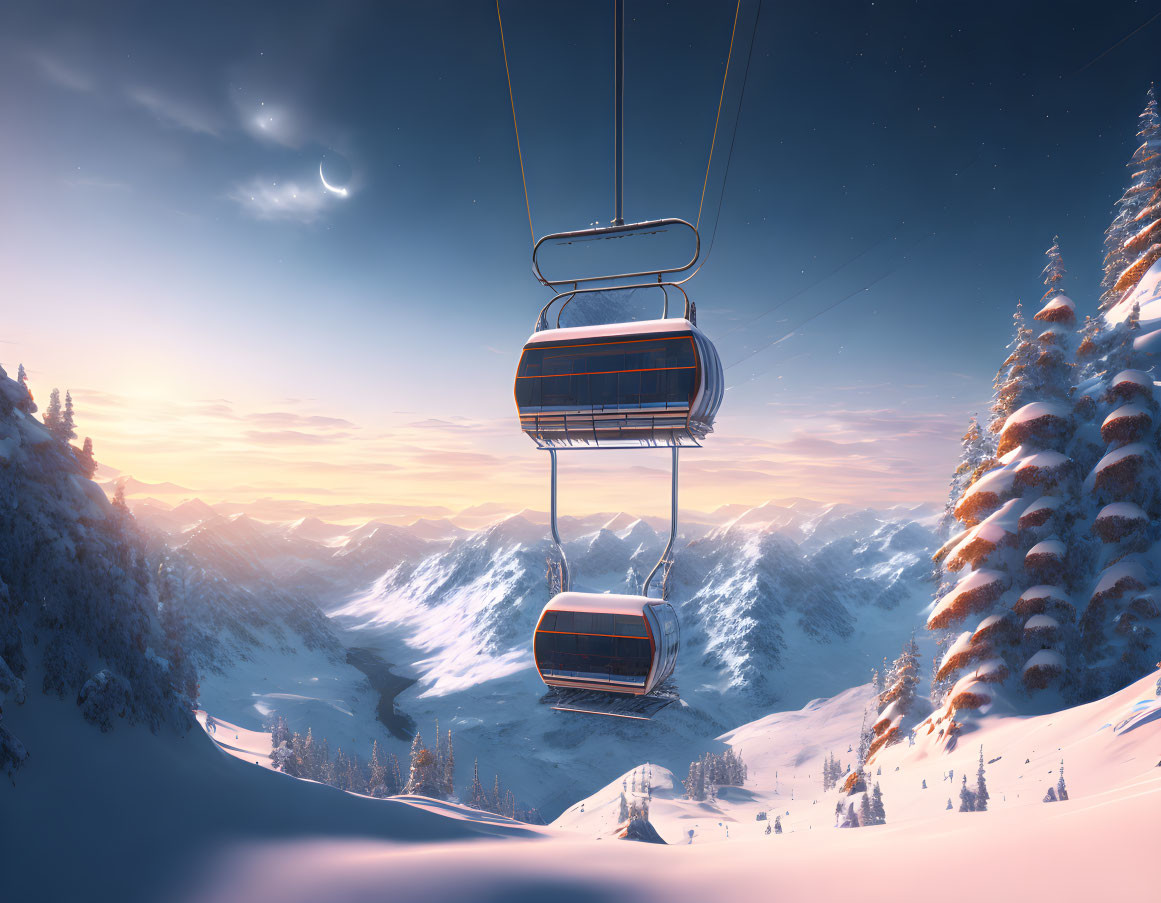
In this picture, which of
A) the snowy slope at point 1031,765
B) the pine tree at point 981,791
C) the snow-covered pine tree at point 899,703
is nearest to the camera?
the snowy slope at point 1031,765

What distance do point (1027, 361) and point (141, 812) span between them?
48.2 meters

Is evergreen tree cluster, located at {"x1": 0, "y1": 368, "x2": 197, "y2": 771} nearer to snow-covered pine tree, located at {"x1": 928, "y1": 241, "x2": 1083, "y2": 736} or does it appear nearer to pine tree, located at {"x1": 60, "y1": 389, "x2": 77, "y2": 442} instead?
pine tree, located at {"x1": 60, "y1": 389, "x2": 77, "y2": 442}

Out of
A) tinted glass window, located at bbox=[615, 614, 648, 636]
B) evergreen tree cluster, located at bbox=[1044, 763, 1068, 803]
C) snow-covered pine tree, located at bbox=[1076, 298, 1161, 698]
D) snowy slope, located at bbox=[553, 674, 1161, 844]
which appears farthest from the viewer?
snow-covered pine tree, located at bbox=[1076, 298, 1161, 698]

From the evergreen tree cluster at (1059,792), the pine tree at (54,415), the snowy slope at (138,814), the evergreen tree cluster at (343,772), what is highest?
the pine tree at (54,415)

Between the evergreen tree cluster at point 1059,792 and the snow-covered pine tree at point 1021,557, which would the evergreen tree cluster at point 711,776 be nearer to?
the snow-covered pine tree at point 1021,557

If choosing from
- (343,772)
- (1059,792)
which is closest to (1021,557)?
(1059,792)

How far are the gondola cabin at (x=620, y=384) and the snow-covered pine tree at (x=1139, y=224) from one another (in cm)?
3916

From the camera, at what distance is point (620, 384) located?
13.4 metres

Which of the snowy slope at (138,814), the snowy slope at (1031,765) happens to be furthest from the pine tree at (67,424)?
the snowy slope at (1031,765)

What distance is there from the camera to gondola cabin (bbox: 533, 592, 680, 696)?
44.1ft

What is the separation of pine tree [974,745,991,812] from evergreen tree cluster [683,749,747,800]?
101324mm

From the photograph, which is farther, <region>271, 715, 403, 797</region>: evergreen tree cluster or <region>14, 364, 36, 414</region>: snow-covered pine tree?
<region>271, 715, 403, 797</region>: evergreen tree cluster

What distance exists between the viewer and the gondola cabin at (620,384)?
12930 millimetres

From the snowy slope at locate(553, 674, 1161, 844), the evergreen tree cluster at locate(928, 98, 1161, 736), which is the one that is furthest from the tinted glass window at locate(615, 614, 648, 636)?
the evergreen tree cluster at locate(928, 98, 1161, 736)
